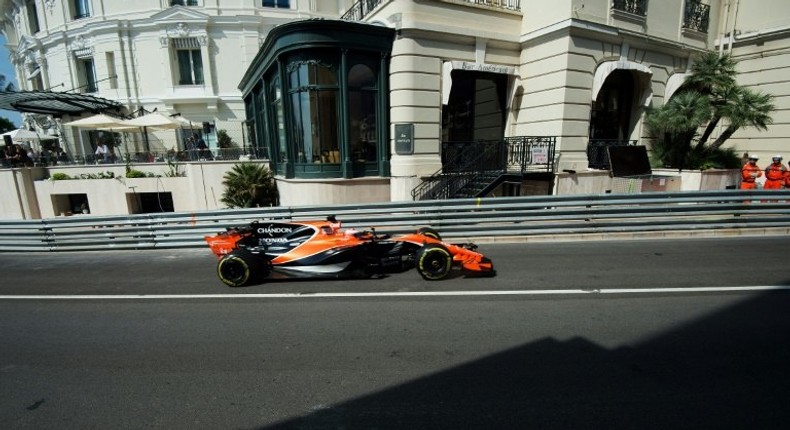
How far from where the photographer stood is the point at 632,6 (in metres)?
12.2

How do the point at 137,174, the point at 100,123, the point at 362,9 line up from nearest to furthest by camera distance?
the point at 362,9 < the point at 137,174 < the point at 100,123

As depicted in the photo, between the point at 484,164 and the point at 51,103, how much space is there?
79.7ft

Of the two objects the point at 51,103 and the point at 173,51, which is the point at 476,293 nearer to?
the point at 51,103

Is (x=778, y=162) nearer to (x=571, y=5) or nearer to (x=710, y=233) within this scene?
(x=710, y=233)

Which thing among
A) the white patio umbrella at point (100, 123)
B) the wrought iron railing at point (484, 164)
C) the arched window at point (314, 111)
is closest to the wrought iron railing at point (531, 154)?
the wrought iron railing at point (484, 164)

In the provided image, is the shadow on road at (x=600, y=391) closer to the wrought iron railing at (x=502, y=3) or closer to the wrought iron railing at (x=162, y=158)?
the wrought iron railing at (x=502, y=3)

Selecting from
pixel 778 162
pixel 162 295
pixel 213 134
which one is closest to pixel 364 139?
pixel 162 295

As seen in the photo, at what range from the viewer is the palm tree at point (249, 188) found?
1327cm

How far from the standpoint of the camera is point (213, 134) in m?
25.7

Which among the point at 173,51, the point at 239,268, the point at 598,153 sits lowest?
the point at 239,268

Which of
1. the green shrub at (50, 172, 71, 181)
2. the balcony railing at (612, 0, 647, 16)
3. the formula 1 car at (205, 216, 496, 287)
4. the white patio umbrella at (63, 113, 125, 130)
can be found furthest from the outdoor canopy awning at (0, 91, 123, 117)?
the balcony railing at (612, 0, 647, 16)

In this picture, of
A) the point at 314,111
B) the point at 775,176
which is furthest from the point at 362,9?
the point at 775,176

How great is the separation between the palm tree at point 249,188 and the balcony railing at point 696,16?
17.1 m

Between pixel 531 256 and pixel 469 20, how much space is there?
869 centimetres
